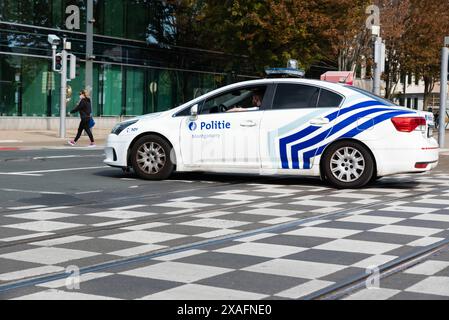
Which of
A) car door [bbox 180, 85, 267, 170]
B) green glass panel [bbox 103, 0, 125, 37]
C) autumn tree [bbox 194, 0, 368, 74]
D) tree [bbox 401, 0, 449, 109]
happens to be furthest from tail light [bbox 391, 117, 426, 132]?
tree [bbox 401, 0, 449, 109]

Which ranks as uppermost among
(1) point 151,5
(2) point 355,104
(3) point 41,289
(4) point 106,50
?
(1) point 151,5

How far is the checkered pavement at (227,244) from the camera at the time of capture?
5441mm

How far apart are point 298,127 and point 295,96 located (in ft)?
1.81

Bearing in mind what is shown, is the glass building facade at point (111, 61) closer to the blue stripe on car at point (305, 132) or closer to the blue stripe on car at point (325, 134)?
the blue stripe on car at point (305, 132)

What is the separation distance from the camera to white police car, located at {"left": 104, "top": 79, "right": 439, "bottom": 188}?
38.3ft

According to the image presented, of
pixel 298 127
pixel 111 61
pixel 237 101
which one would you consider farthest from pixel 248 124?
Answer: pixel 111 61

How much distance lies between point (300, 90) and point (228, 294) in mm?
7369

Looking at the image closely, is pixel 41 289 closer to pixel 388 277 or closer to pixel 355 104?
pixel 388 277

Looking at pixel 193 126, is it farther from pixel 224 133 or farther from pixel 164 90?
pixel 164 90

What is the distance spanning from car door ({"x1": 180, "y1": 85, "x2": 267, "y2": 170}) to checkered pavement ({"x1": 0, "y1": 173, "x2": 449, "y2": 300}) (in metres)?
1.32

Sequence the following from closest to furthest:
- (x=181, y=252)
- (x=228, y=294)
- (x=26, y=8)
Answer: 1. (x=228, y=294)
2. (x=181, y=252)
3. (x=26, y=8)

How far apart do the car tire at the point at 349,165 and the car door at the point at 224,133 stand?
1113 millimetres

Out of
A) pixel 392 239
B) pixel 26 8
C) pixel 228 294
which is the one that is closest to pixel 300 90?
pixel 392 239
